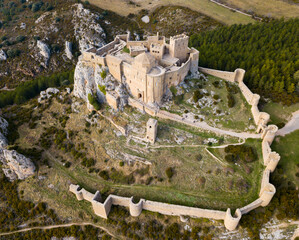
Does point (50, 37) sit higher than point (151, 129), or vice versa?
point (151, 129)

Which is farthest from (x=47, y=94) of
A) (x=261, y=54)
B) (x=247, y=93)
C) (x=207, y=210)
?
(x=261, y=54)

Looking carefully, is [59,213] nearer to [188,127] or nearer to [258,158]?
[188,127]

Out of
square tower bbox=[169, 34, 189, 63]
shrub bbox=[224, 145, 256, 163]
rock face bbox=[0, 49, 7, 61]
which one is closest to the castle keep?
square tower bbox=[169, 34, 189, 63]

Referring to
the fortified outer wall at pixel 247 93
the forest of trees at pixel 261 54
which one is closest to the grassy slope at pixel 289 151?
the fortified outer wall at pixel 247 93

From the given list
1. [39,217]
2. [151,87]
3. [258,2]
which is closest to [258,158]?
[151,87]

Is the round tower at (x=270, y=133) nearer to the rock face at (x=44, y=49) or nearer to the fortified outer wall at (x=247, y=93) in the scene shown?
the fortified outer wall at (x=247, y=93)

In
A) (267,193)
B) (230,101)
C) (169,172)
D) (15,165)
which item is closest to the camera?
(267,193)

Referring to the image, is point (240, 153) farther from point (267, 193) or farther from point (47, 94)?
point (47, 94)
